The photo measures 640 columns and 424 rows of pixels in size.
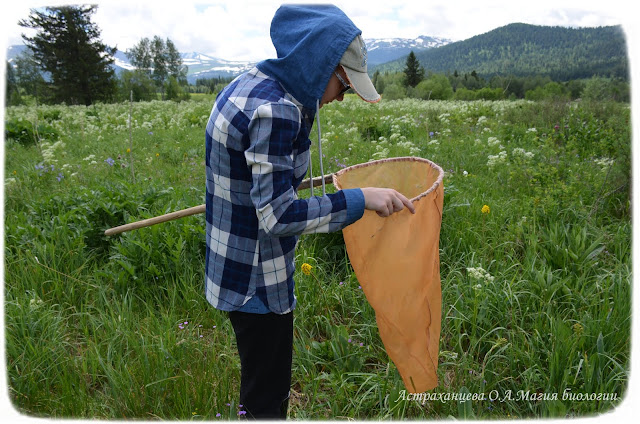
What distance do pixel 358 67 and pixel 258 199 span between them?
1.73 ft

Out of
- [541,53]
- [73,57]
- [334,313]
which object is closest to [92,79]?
[73,57]

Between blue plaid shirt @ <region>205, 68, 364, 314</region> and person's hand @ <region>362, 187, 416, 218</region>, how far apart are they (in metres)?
0.04

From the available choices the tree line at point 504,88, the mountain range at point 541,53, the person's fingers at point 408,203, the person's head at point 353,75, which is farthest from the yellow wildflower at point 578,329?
the mountain range at point 541,53

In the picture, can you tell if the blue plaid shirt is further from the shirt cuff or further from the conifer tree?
the conifer tree

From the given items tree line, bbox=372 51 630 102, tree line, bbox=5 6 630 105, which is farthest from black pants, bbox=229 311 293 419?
tree line, bbox=5 6 630 105

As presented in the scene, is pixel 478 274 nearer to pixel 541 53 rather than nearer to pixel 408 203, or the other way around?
pixel 408 203

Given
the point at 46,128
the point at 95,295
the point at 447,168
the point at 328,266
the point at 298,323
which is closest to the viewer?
the point at 298,323

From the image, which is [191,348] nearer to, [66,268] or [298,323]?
[298,323]

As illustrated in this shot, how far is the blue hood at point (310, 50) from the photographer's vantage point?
1194 mm

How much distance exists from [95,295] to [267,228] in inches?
75.4

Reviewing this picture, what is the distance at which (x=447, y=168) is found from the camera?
4.56 meters

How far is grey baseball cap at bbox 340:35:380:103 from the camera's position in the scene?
125 centimetres

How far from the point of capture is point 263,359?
4.93ft

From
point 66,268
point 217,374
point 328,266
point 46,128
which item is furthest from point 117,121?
point 217,374
